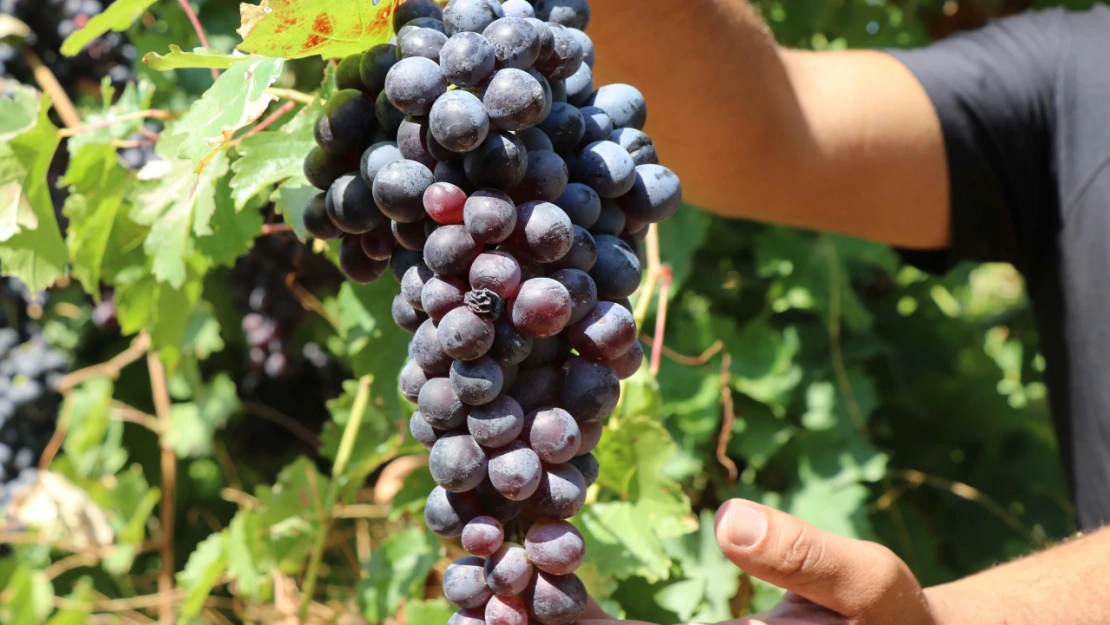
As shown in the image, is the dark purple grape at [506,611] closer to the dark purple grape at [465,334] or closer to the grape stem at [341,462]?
the dark purple grape at [465,334]

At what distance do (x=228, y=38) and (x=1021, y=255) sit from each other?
1.30 m

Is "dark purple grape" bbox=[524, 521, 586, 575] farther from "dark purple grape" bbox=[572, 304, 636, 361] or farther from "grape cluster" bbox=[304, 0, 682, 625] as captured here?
"dark purple grape" bbox=[572, 304, 636, 361]

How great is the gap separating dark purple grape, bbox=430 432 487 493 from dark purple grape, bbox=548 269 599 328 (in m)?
0.11

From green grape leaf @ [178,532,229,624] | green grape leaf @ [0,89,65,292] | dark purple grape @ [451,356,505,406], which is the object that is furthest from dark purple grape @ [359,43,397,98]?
green grape leaf @ [178,532,229,624]

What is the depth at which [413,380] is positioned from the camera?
59 centimetres

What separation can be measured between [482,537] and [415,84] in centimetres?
29

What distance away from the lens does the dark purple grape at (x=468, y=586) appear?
1.86 feet

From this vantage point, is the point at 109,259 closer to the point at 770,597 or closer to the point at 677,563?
the point at 677,563

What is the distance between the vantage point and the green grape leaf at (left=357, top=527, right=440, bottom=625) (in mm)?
1086

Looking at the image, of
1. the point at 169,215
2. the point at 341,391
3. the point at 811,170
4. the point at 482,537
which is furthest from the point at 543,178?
the point at 341,391

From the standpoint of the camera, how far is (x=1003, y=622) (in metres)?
0.77

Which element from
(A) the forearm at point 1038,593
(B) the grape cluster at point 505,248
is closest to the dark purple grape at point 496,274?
(B) the grape cluster at point 505,248

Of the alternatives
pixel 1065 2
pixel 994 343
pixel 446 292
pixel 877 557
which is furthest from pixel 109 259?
pixel 994 343

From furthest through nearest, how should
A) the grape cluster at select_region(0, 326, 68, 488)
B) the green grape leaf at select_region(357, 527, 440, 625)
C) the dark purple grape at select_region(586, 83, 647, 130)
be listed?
the grape cluster at select_region(0, 326, 68, 488) → the green grape leaf at select_region(357, 527, 440, 625) → the dark purple grape at select_region(586, 83, 647, 130)
